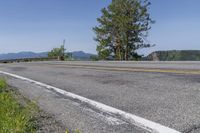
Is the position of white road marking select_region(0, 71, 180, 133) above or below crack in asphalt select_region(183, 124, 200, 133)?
below

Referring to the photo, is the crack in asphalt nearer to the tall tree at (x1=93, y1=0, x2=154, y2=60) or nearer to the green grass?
the green grass

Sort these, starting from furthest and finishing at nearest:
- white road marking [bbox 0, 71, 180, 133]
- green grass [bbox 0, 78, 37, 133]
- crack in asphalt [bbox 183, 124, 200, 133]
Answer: green grass [bbox 0, 78, 37, 133] < white road marking [bbox 0, 71, 180, 133] < crack in asphalt [bbox 183, 124, 200, 133]

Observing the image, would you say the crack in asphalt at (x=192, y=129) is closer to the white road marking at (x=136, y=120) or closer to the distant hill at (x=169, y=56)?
the white road marking at (x=136, y=120)

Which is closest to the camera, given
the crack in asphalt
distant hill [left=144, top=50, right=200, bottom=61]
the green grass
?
the crack in asphalt

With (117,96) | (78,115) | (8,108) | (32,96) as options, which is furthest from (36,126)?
(32,96)

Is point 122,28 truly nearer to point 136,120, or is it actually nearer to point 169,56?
point 169,56

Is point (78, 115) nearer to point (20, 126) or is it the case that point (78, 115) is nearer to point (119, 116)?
point (119, 116)

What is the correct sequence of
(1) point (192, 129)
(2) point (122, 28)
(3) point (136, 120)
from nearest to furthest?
(1) point (192, 129) < (3) point (136, 120) < (2) point (122, 28)

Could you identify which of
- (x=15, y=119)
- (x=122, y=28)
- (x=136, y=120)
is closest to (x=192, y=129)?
(x=136, y=120)

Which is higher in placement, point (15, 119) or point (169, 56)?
point (15, 119)

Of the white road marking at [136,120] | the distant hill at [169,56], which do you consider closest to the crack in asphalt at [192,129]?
the white road marking at [136,120]

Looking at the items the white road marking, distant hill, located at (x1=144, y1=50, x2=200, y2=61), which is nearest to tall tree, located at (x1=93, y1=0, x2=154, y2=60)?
distant hill, located at (x1=144, y1=50, x2=200, y2=61)

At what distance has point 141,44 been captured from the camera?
44562mm

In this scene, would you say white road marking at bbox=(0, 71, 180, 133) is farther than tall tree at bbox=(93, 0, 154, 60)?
No
